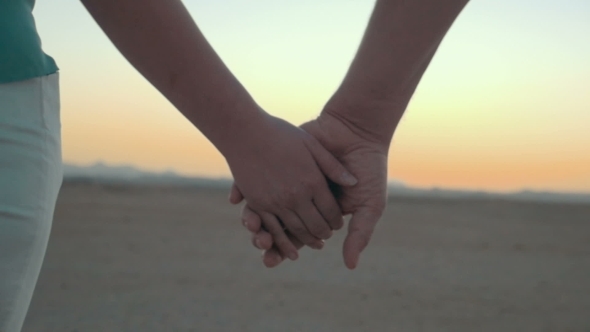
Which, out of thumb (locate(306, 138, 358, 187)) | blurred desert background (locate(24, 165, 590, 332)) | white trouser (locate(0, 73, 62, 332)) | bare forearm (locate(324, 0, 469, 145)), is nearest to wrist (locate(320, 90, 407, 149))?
bare forearm (locate(324, 0, 469, 145))

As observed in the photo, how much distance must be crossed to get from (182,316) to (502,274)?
4388 millimetres

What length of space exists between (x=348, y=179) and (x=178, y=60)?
2.22ft

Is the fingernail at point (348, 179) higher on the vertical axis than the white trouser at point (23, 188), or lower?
lower

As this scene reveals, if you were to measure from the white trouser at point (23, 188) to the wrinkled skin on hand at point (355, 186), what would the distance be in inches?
35.5

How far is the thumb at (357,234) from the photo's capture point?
2.04 m

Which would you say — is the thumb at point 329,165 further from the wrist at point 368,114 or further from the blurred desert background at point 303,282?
the blurred desert background at point 303,282

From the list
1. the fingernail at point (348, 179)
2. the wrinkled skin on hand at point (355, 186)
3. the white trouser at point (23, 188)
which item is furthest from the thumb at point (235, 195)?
the white trouser at point (23, 188)

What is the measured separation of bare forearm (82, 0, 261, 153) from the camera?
5.56ft

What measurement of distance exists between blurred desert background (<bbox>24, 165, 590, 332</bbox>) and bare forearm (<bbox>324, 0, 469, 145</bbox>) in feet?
11.1

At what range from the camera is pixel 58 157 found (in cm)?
138

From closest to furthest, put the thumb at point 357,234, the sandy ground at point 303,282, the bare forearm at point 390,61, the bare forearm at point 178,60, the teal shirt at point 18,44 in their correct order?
the teal shirt at point 18,44, the bare forearm at point 178,60, the bare forearm at point 390,61, the thumb at point 357,234, the sandy ground at point 303,282

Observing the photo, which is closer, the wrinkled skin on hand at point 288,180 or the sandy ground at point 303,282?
the wrinkled skin on hand at point 288,180

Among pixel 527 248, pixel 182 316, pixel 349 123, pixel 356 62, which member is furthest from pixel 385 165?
pixel 527 248

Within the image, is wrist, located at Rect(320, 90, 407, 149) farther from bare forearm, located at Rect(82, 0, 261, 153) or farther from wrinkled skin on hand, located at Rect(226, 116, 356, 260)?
bare forearm, located at Rect(82, 0, 261, 153)
